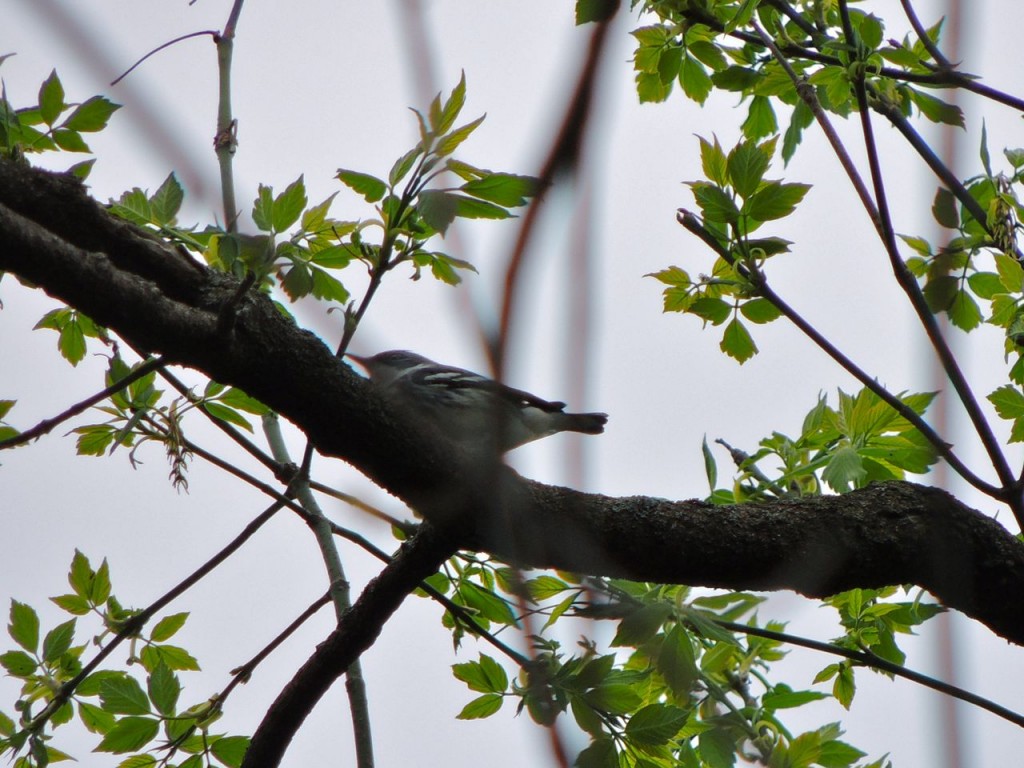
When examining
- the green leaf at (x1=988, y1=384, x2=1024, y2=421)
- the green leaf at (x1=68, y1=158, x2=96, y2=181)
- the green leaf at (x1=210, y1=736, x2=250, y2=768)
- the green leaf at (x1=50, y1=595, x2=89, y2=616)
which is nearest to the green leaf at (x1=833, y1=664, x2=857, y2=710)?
the green leaf at (x1=988, y1=384, x2=1024, y2=421)

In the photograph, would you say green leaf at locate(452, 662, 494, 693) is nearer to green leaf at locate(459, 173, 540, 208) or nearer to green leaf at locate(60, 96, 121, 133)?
green leaf at locate(459, 173, 540, 208)

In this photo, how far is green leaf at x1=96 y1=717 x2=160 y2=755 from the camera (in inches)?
123

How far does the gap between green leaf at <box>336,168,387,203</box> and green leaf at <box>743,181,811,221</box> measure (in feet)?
3.68

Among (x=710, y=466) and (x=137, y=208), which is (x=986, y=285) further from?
(x=137, y=208)

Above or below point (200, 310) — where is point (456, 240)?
below

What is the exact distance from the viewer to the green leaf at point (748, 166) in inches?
121

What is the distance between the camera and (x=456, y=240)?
1059 mm

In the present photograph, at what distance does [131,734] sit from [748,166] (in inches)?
103

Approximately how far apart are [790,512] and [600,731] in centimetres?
91

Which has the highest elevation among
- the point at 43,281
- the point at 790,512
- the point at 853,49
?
the point at 853,49

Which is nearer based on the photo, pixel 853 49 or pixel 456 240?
pixel 456 240

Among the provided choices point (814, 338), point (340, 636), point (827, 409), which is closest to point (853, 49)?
point (814, 338)

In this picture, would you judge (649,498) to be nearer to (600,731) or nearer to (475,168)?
(600,731)

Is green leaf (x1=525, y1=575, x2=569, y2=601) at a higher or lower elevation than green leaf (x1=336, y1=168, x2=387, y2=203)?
lower
